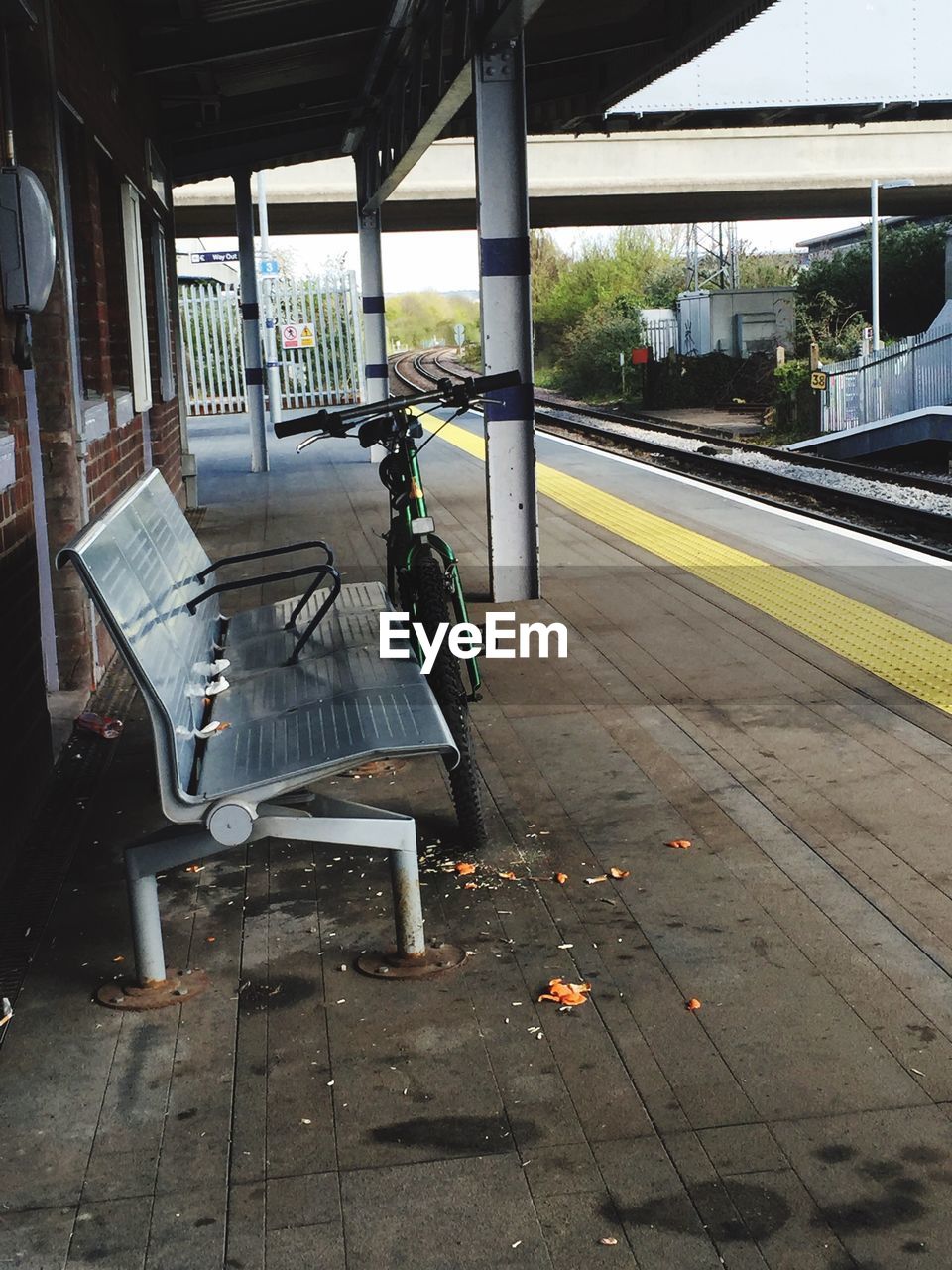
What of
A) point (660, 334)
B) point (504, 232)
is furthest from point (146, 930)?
point (660, 334)

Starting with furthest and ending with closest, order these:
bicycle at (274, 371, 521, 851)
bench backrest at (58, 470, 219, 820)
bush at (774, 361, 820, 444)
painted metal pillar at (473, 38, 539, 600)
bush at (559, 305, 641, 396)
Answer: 1. bush at (559, 305, 641, 396)
2. bush at (774, 361, 820, 444)
3. painted metal pillar at (473, 38, 539, 600)
4. bicycle at (274, 371, 521, 851)
5. bench backrest at (58, 470, 219, 820)

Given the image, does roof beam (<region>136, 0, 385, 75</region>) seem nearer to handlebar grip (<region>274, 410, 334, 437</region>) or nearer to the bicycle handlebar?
the bicycle handlebar

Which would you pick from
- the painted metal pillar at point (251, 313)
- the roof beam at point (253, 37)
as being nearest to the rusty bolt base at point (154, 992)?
the roof beam at point (253, 37)

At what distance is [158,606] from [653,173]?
26680 millimetres

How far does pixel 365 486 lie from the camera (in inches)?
581

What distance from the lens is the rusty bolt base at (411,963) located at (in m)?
3.44

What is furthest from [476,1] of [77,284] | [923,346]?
[923,346]

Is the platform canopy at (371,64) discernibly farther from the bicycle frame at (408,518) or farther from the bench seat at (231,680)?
the bench seat at (231,680)

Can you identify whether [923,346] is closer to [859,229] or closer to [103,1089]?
[103,1089]

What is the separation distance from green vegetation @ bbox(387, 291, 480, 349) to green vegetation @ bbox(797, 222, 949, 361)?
7191cm

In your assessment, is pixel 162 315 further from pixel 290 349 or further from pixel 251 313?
pixel 290 349

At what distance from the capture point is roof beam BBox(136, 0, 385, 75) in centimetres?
997

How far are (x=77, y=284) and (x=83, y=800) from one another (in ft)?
11.7

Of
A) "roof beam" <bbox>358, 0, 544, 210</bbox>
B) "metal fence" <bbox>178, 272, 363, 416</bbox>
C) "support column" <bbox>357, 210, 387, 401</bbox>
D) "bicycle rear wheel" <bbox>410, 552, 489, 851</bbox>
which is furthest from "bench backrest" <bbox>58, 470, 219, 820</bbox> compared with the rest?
"metal fence" <bbox>178, 272, 363, 416</bbox>
